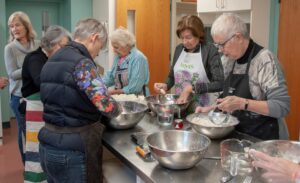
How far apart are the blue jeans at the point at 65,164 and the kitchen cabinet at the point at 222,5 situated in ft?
7.83

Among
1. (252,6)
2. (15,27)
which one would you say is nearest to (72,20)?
(15,27)

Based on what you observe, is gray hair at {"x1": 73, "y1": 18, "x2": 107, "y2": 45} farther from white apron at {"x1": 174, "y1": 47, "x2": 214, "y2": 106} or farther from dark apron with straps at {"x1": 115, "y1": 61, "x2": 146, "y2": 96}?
dark apron with straps at {"x1": 115, "y1": 61, "x2": 146, "y2": 96}

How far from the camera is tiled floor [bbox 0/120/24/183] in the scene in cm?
320

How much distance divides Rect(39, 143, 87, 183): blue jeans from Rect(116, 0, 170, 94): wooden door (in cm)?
280

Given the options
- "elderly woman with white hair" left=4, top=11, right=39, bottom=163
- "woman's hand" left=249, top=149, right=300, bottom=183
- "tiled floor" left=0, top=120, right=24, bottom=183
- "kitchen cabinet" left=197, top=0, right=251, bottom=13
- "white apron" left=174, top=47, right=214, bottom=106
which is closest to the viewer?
"woman's hand" left=249, top=149, right=300, bottom=183

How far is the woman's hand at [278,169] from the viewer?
1.12 meters

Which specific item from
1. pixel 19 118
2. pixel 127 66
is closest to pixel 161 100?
pixel 127 66

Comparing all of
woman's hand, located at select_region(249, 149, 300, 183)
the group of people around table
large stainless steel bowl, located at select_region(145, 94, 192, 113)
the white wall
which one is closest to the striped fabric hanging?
the group of people around table

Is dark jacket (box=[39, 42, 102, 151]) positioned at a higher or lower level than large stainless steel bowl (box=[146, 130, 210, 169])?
higher

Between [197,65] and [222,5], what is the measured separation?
139 cm

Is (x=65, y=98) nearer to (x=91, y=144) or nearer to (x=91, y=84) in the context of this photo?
(x=91, y=84)

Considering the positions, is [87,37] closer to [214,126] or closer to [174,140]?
[174,140]

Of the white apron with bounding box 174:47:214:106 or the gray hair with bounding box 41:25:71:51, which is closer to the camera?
the gray hair with bounding box 41:25:71:51

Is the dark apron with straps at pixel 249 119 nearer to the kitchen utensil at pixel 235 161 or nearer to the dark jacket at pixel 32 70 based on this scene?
the kitchen utensil at pixel 235 161
